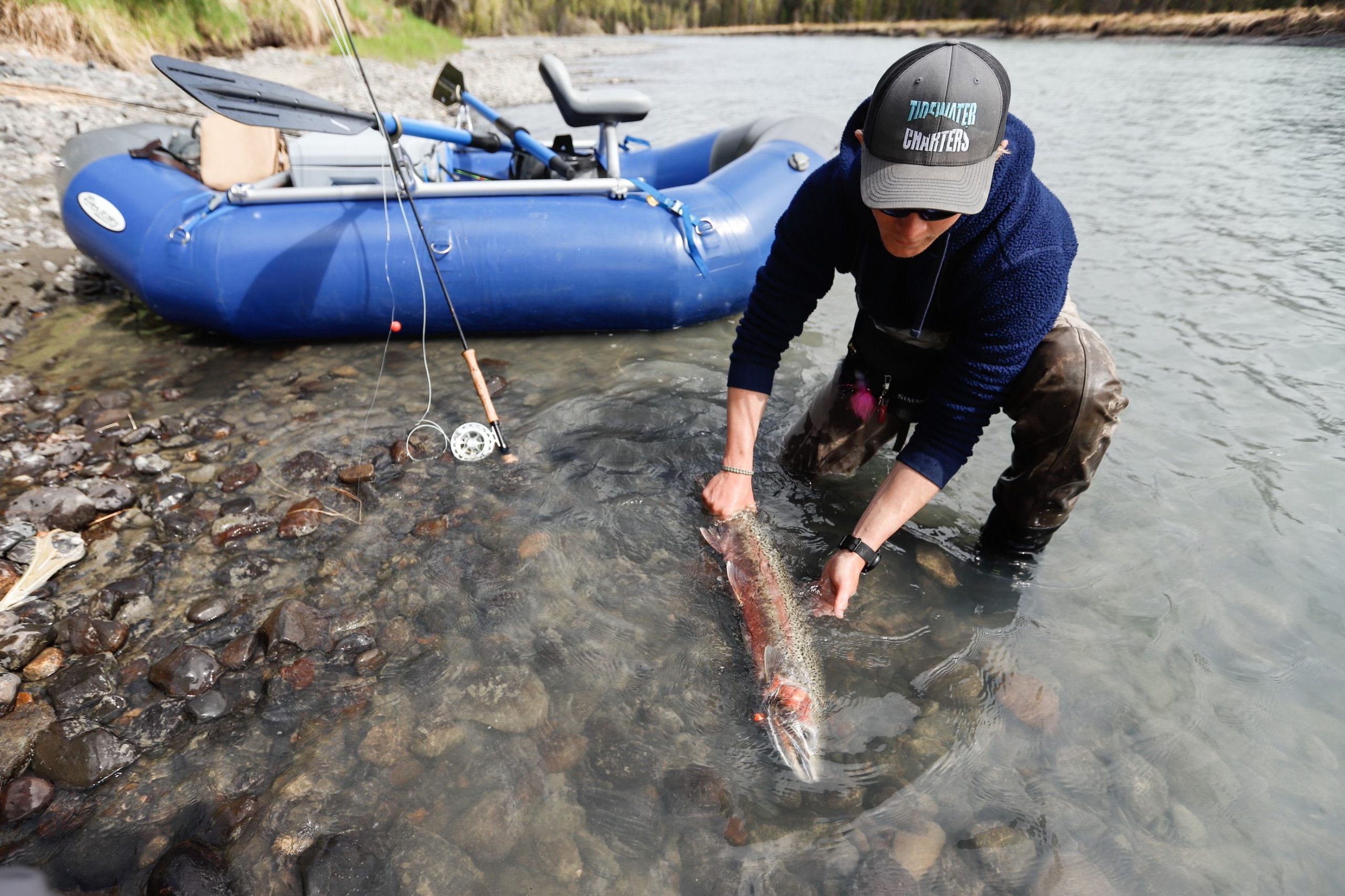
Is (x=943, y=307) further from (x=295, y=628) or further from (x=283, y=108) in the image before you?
(x=283, y=108)

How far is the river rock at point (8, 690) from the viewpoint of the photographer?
235 cm

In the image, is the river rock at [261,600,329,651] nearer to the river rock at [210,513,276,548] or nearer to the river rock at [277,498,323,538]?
the river rock at [277,498,323,538]

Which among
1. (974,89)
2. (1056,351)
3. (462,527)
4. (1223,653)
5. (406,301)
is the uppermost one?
(974,89)

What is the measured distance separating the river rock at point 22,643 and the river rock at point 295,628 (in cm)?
76

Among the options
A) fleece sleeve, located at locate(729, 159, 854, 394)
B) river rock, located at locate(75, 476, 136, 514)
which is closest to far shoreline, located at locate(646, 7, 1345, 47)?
fleece sleeve, located at locate(729, 159, 854, 394)

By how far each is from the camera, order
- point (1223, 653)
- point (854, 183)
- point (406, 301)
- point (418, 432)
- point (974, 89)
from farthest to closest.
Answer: point (406, 301) → point (418, 432) → point (1223, 653) → point (854, 183) → point (974, 89)

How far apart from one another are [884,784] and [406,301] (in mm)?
4002

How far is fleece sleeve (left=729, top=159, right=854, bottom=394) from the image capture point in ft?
8.62

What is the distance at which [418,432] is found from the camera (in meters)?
3.94

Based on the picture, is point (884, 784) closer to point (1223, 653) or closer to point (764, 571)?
point (764, 571)

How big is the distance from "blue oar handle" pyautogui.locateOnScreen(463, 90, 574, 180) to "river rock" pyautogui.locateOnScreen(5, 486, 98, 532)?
3.61m

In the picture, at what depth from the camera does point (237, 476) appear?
11.5 ft

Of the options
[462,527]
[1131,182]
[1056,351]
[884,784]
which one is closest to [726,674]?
[884,784]

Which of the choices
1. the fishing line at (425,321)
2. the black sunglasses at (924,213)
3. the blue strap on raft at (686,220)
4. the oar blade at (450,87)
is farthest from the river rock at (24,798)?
the oar blade at (450,87)
